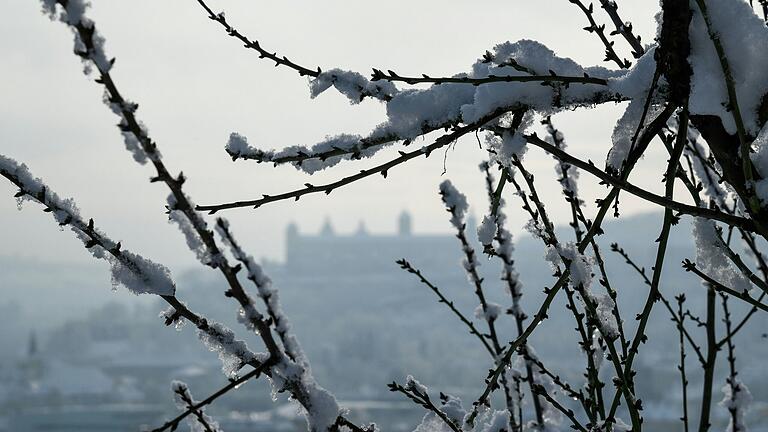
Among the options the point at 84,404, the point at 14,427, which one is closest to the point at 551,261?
the point at 14,427

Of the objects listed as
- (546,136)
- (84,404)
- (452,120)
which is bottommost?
(452,120)

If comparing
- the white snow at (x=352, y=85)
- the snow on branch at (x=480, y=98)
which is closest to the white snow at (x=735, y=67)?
the snow on branch at (x=480, y=98)

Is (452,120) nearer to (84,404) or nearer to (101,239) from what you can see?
(101,239)

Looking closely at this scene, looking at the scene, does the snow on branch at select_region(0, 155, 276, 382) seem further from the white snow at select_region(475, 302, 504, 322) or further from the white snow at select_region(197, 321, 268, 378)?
the white snow at select_region(475, 302, 504, 322)

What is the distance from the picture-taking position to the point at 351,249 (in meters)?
110

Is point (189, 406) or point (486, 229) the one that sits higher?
point (486, 229)

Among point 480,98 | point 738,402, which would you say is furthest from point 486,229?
point 738,402

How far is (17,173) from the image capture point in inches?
42.0

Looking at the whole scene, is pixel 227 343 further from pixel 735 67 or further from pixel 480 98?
pixel 735 67

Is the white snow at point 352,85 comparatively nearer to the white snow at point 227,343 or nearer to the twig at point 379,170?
the twig at point 379,170

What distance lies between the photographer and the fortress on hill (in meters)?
105

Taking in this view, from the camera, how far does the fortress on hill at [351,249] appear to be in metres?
105

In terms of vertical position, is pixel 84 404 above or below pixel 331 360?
below

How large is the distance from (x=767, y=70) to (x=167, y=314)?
1033 mm
